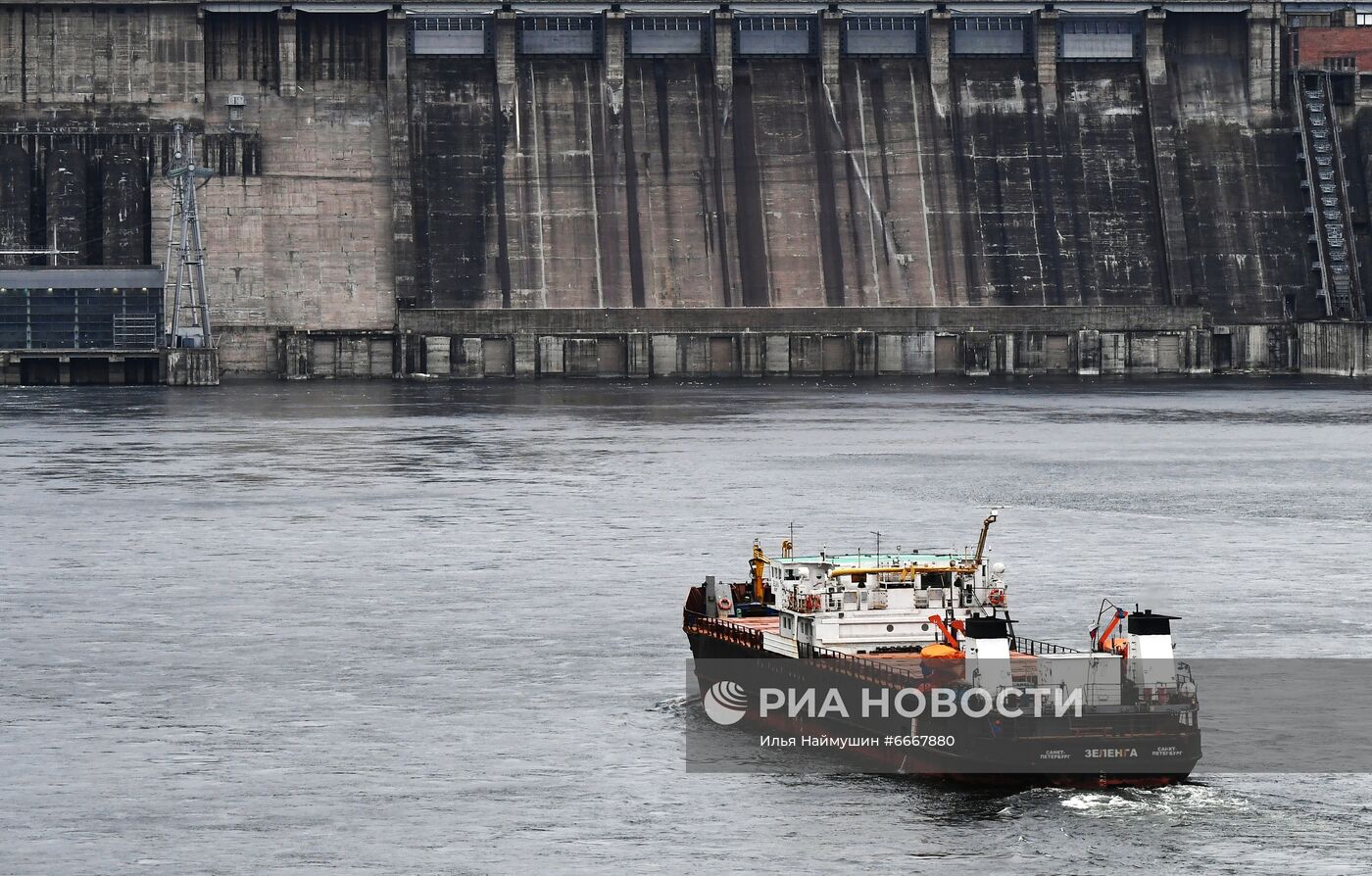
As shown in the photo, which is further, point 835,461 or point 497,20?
point 497,20

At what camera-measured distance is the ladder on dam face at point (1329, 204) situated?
171 meters

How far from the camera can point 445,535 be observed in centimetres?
6931

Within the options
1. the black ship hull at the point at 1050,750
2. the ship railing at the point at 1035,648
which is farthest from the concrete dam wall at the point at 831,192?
the black ship hull at the point at 1050,750

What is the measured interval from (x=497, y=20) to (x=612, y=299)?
24052 millimetres

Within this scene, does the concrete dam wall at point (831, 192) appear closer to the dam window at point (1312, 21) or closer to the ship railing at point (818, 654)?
the dam window at point (1312, 21)

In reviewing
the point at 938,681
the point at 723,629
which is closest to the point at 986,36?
the point at 723,629

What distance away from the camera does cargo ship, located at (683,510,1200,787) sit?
118ft

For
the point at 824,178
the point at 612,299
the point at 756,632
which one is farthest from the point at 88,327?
the point at 756,632

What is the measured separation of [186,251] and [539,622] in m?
112

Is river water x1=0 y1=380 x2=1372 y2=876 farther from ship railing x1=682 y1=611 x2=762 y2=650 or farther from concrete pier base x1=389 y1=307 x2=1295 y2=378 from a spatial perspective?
concrete pier base x1=389 y1=307 x2=1295 y2=378

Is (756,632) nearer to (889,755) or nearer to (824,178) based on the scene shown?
(889,755)

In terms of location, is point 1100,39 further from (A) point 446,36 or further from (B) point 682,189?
(A) point 446,36

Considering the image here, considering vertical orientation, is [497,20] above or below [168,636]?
above

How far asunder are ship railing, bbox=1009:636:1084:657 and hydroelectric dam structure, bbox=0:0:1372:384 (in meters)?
120
